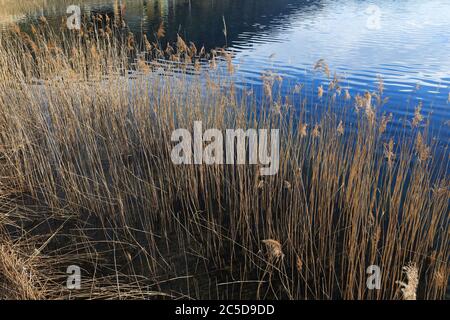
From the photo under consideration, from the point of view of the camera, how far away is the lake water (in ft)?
24.4

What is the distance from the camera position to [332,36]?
12203mm

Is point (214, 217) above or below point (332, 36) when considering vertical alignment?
below

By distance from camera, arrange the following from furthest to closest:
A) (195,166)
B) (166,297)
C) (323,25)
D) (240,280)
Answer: (323,25) → (195,166) → (240,280) → (166,297)

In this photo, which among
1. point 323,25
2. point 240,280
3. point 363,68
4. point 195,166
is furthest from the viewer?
point 323,25

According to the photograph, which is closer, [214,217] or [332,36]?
[214,217]

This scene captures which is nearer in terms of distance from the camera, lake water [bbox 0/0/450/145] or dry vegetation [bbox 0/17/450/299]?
dry vegetation [bbox 0/17/450/299]

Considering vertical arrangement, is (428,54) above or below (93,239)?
above

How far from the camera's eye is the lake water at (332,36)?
744cm

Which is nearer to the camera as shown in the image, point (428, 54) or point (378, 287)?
point (378, 287)

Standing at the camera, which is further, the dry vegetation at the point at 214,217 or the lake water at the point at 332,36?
the lake water at the point at 332,36

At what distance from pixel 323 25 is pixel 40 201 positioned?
506 inches

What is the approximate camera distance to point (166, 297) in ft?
9.11

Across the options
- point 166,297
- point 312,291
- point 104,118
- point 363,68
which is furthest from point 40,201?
point 363,68
